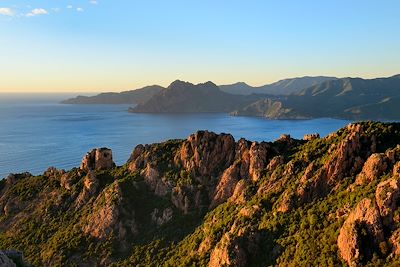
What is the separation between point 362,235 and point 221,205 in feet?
85.5

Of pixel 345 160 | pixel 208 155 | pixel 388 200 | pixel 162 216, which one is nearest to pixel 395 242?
pixel 388 200

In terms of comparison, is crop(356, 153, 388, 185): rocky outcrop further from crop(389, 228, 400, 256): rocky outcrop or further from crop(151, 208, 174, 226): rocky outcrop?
crop(151, 208, 174, 226): rocky outcrop

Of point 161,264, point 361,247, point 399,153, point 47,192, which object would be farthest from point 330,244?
point 47,192

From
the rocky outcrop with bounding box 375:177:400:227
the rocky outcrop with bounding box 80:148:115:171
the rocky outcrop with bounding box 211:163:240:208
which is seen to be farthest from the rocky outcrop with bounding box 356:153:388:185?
the rocky outcrop with bounding box 80:148:115:171

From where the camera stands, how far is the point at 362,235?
150 ft

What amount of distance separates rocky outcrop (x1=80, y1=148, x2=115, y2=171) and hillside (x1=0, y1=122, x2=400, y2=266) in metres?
0.21

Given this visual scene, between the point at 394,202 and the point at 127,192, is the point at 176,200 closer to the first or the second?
the point at 127,192

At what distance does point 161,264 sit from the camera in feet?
208

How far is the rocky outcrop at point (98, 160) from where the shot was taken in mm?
87625

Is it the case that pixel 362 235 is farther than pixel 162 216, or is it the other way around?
pixel 162 216

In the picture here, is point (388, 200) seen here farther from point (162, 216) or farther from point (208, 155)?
point (162, 216)

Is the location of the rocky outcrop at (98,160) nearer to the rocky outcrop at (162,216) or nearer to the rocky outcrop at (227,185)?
the rocky outcrop at (162,216)

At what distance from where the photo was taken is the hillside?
48969 mm

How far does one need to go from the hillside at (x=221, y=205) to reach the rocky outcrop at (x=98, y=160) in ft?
0.70
